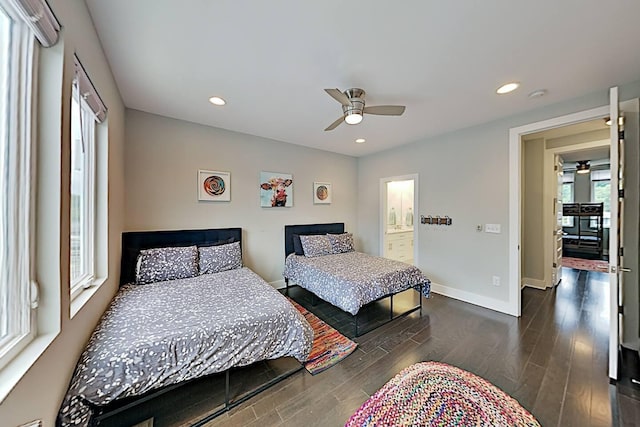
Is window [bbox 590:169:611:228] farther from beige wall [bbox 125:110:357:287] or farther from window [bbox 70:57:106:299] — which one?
window [bbox 70:57:106:299]

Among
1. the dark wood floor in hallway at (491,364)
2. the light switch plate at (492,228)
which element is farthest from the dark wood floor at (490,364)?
the light switch plate at (492,228)

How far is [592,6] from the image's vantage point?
144 cm

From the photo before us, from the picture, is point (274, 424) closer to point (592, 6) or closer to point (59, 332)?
point (59, 332)

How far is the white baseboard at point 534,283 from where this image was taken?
13.5ft

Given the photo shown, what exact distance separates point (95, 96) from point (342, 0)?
1.89m

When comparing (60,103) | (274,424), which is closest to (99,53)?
(60,103)

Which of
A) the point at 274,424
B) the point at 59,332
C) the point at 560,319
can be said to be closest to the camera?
the point at 59,332

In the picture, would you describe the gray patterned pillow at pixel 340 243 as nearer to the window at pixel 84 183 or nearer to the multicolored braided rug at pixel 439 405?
the multicolored braided rug at pixel 439 405

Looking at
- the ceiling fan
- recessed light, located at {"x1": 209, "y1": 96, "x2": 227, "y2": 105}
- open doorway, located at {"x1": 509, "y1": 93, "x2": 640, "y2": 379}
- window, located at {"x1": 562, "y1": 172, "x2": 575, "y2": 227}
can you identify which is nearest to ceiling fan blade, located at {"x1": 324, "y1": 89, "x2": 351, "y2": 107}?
the ceiling fan

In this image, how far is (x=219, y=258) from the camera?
315 cm

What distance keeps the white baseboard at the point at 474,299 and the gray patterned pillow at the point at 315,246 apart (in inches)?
74.8

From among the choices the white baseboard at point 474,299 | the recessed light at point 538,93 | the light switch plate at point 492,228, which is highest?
the recessed light at point 538,93

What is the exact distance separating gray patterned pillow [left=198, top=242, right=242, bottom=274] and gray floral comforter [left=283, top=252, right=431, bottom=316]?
3.15 feet

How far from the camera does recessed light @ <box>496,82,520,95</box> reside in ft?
7.61
